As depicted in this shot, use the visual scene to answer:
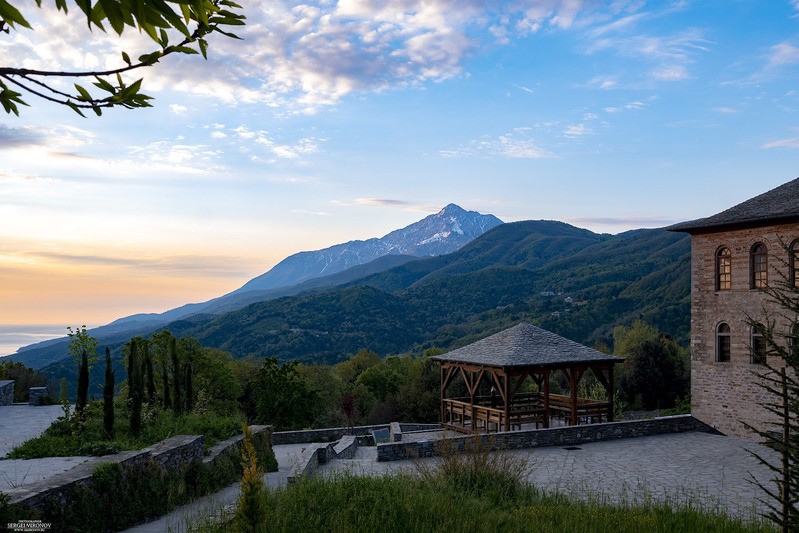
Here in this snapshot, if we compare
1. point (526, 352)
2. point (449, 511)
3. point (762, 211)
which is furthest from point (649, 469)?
point (762, 211)

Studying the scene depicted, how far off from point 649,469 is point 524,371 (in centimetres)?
545

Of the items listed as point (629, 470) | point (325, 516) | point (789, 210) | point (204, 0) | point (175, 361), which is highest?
point (789, 210)

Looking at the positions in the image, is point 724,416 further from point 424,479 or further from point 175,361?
point 175,361

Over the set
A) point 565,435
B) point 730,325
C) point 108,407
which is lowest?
point 565,435

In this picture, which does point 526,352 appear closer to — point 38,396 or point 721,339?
point 721,339

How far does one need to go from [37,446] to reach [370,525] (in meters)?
6.68

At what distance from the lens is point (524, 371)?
59.9 feet

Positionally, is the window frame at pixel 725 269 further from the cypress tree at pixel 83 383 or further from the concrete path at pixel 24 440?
the concrete path at pixel 24 440

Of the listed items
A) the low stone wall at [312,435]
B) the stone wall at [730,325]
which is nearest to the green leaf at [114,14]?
the stone wall at [730,325]

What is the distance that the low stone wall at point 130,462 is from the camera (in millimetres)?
6807

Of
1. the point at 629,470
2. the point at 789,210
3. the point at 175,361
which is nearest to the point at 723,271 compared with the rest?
the point at 789,210

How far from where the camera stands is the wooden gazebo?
18.2 metres

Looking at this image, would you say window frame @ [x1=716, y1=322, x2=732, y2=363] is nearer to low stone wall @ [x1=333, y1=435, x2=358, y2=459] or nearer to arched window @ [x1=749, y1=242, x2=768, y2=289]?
arched window @ [x1=749, y1=242, x2=768, y2=289]

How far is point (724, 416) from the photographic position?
706 inches
